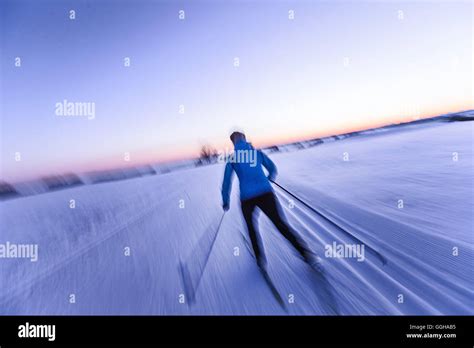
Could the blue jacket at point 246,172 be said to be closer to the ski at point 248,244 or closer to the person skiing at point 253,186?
the person skiing at point 253,186

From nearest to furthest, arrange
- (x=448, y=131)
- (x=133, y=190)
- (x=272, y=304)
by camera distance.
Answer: (x=272, y=304), (x=448, y=131), (x=133, y=190)

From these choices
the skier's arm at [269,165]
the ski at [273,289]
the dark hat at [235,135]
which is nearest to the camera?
the ski at [273,289]

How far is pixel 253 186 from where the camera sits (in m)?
2.29

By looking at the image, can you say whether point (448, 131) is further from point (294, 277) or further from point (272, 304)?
point (272, 304)

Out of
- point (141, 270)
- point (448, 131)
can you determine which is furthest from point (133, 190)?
point (448, 131)

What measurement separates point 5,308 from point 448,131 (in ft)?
18.6

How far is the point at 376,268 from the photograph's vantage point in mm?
2328

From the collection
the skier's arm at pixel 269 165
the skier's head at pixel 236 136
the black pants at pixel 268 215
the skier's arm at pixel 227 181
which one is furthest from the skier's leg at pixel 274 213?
the skier's head at pixel 236 136

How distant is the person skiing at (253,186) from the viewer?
2264 mm

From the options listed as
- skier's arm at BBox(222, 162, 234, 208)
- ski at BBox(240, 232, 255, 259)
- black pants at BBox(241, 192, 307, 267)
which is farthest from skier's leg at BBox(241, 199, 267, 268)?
ski at BBox(240, 232, 255, 259)

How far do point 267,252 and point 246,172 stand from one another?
2.76 feet

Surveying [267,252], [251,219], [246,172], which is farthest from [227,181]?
[267,252]

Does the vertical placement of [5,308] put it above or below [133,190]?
below
